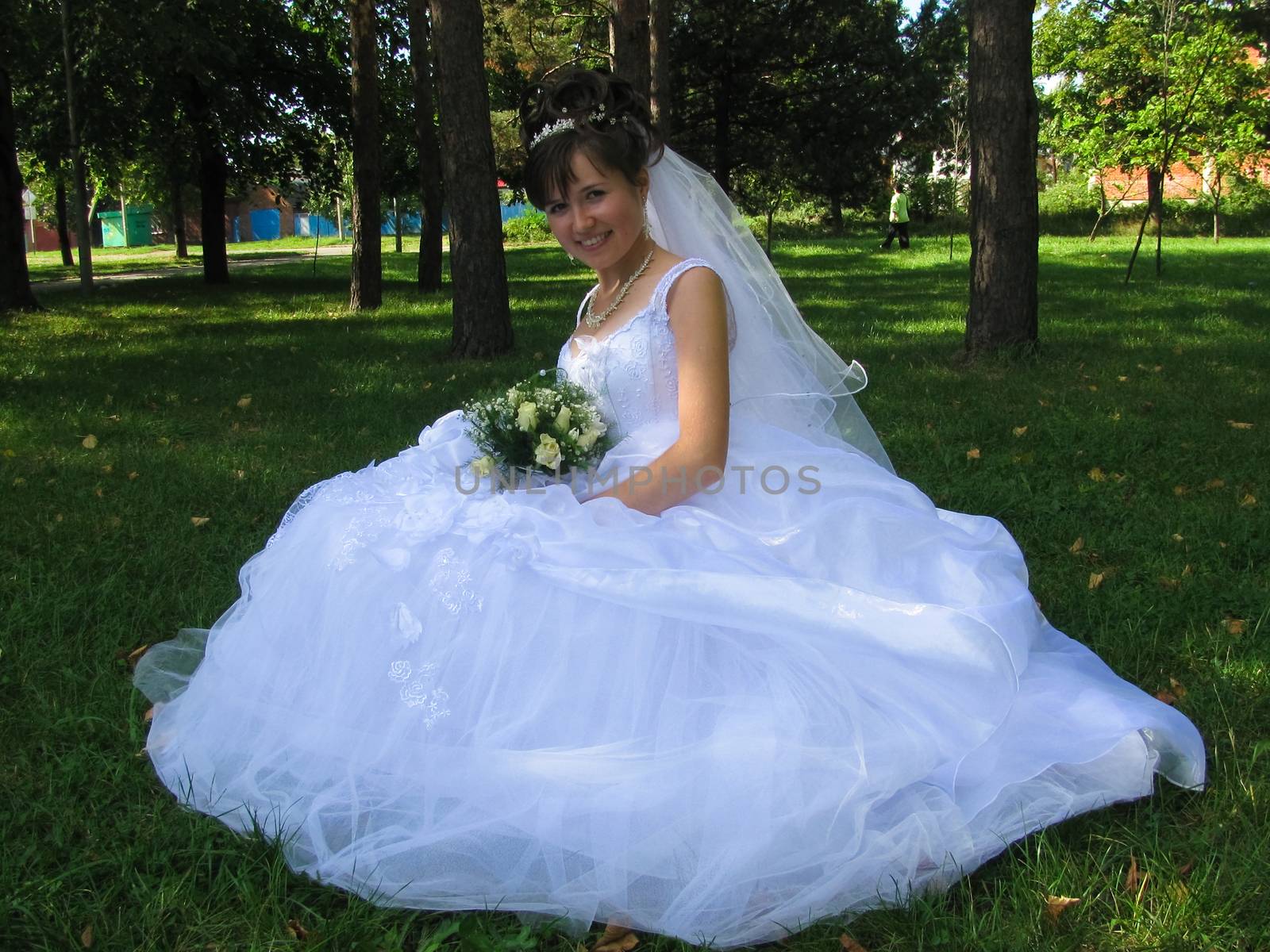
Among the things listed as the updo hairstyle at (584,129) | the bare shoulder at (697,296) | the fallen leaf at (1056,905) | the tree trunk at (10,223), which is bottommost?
the fallen leaf at (1056,905)

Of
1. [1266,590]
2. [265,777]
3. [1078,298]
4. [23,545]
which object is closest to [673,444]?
[265,777]

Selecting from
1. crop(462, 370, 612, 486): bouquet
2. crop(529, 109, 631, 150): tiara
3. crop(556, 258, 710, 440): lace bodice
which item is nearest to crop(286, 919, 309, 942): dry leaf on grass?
crop(462, 370, 612, 486): bouquet

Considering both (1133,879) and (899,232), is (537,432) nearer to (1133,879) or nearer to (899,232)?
(1133,879)

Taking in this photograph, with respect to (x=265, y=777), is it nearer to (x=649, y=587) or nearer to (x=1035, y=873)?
(x=649, y=587)

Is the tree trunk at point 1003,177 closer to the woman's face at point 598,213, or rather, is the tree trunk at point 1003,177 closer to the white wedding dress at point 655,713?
the woman's face at point 598,213

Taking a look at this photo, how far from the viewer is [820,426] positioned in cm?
350

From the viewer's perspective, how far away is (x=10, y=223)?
13867 millimetres

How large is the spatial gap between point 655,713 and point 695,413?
914mm

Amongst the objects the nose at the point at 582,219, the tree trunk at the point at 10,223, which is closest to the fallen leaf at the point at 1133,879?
the nose at the point at 582,219

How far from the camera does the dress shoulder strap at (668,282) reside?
303 centimetres

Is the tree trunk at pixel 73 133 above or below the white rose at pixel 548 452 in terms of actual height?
above

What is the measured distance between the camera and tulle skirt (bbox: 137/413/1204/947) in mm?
2293

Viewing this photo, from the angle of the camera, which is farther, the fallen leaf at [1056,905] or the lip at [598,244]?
the lip at [598,244]

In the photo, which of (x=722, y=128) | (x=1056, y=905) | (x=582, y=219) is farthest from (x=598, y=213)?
(x=722, y=128)
